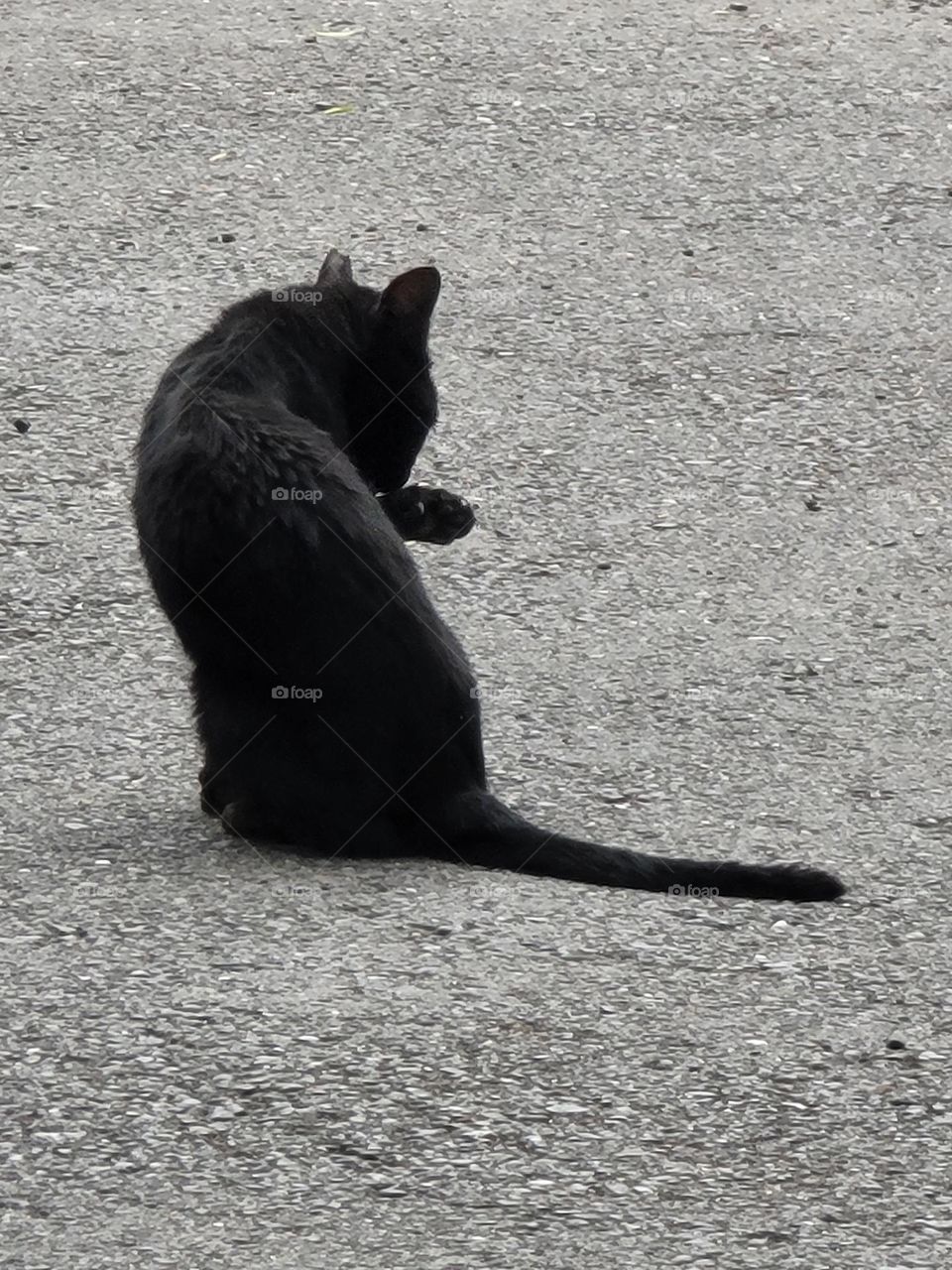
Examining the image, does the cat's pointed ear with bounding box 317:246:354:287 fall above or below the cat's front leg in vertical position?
above

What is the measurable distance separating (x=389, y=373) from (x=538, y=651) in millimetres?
968

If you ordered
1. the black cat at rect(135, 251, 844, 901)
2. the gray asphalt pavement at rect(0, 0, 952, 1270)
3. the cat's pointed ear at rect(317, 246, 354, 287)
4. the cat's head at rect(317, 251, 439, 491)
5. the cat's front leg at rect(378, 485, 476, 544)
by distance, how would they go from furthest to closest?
1. the cat's pointed ear at rect(317, 246, 354, 287)
2. the cat's head at rect(317, 251, 439, 491)
3. the cat's front leg at rect(378, 485, 476, 544)
4. the black cat at rect(135, 251, 844, 901)
5. the gray asphalt pavement at rect(0, 0, 952, 1270)

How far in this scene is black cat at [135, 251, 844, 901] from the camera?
4.56m

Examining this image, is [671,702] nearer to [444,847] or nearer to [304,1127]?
[444,847]

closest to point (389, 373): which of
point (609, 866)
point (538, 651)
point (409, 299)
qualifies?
point (409, 299)

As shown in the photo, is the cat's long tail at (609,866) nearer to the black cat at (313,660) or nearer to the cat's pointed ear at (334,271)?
the black cat at (313,660)

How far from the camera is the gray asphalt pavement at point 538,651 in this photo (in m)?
3.70

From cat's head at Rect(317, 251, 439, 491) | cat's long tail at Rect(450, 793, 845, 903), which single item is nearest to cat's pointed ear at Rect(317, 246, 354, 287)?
cat's head at Rect(317, 251, 439, 491)

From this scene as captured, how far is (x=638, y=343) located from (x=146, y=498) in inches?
130

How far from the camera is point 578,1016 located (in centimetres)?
416

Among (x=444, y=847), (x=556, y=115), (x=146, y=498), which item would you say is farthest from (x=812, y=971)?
(x=556, y=115)

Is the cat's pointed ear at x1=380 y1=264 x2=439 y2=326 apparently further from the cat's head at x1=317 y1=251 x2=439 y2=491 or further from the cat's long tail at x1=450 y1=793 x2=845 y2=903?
the cat's long tail at x1=450 y1=793 x2=845 y2=903

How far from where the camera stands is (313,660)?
4.62m

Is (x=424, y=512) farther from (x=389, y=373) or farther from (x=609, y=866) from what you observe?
(x=609, y=866)
